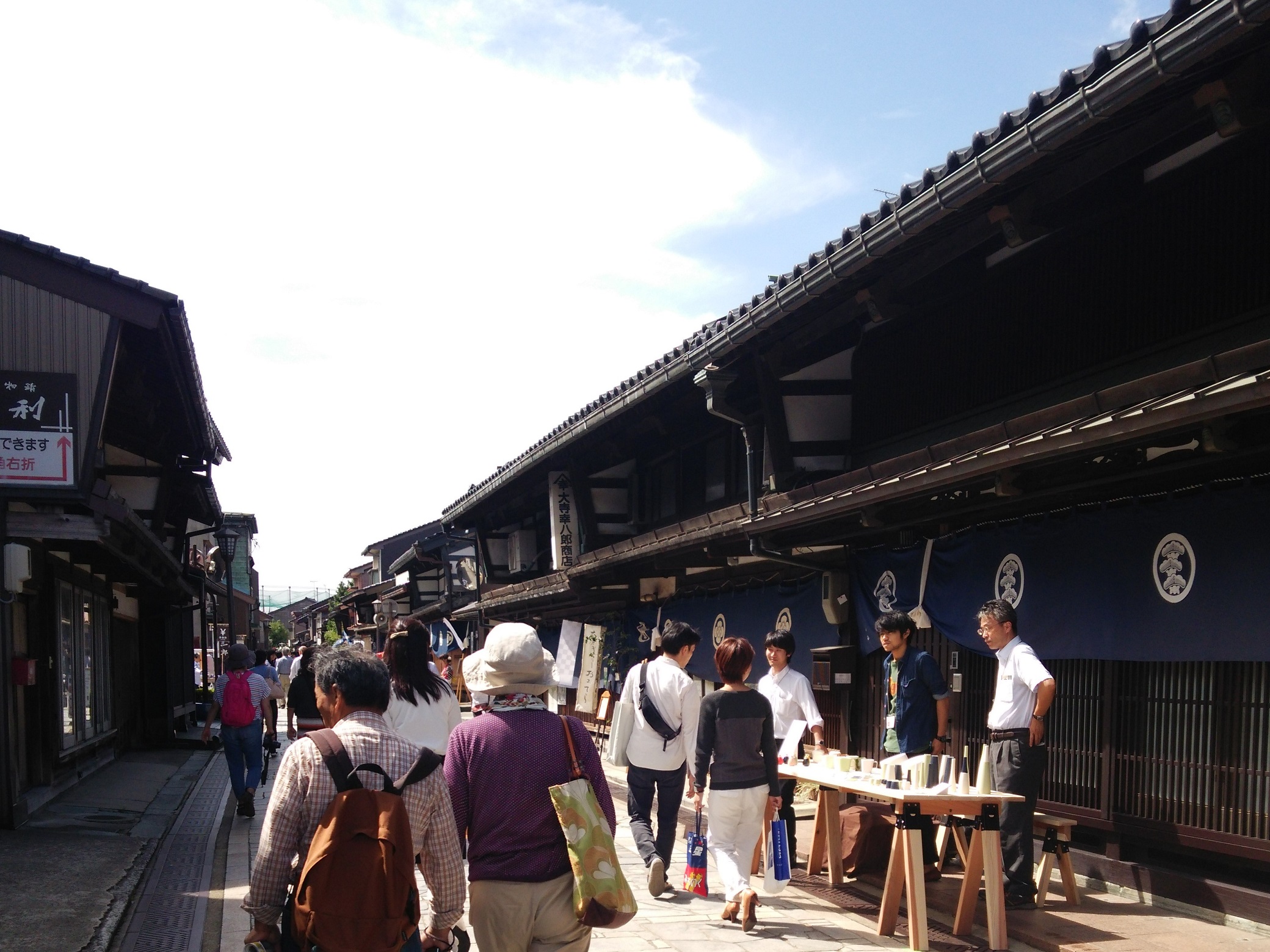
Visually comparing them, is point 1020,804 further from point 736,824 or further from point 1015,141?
point 1015,141

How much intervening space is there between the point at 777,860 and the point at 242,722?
6.70m

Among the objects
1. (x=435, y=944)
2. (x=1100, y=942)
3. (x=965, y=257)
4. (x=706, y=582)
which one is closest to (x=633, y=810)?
(x=1100, y=942)

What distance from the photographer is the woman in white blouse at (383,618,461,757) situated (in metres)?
6.93

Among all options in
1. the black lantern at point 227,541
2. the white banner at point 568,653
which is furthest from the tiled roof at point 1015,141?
the black lantern at point 227,541

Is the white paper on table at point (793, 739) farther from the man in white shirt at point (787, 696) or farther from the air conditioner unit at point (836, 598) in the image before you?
the air conditioner unit at point (836, 598)

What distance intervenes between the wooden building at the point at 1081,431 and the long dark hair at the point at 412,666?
3669mm

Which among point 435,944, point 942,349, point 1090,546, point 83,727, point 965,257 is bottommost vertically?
point 83,727

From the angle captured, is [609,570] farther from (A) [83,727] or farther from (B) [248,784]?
(A) [83,727]

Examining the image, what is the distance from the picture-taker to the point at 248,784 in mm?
12664

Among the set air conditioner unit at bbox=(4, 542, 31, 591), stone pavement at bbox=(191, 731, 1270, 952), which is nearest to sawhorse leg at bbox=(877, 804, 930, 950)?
stone pavement at bbox=(191, 731, 1270, 952)

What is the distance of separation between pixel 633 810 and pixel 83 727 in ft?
34.7

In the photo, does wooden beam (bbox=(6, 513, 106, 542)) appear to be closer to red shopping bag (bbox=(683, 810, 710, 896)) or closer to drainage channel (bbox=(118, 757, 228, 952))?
drainage channel (bbox=(118, 757, 228, 952))

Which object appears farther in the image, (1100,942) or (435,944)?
(1100,942)

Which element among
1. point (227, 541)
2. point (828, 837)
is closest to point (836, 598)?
point (828, 837)
